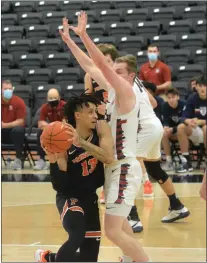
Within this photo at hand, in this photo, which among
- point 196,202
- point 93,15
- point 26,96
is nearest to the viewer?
point 196,202

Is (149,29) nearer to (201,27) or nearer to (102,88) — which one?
(201,27)

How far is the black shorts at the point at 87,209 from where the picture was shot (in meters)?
4.28

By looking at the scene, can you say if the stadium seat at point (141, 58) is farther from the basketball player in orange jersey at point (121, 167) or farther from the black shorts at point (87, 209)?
the black shorts at point (87, 209)

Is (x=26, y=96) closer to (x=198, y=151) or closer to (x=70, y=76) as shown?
(x=70, y=76)

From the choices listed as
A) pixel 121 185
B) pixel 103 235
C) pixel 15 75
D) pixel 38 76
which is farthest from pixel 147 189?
pixel 15 75

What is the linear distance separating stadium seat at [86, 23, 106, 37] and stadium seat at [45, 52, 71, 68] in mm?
874

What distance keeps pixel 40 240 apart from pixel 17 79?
8178 mm

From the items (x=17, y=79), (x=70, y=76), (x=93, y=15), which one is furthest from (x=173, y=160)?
A: (x=93, y=15)

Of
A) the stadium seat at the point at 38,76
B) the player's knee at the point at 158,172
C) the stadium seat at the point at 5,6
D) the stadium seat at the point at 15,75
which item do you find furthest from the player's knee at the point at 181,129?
the stadium seat at the point at 5,6

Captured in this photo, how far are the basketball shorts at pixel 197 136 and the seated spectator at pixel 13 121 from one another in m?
2.96

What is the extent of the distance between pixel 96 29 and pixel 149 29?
120 cm

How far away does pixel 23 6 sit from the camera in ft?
55.3

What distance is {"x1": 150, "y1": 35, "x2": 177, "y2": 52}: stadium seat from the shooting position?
13.9m

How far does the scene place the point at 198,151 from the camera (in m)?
11.6
